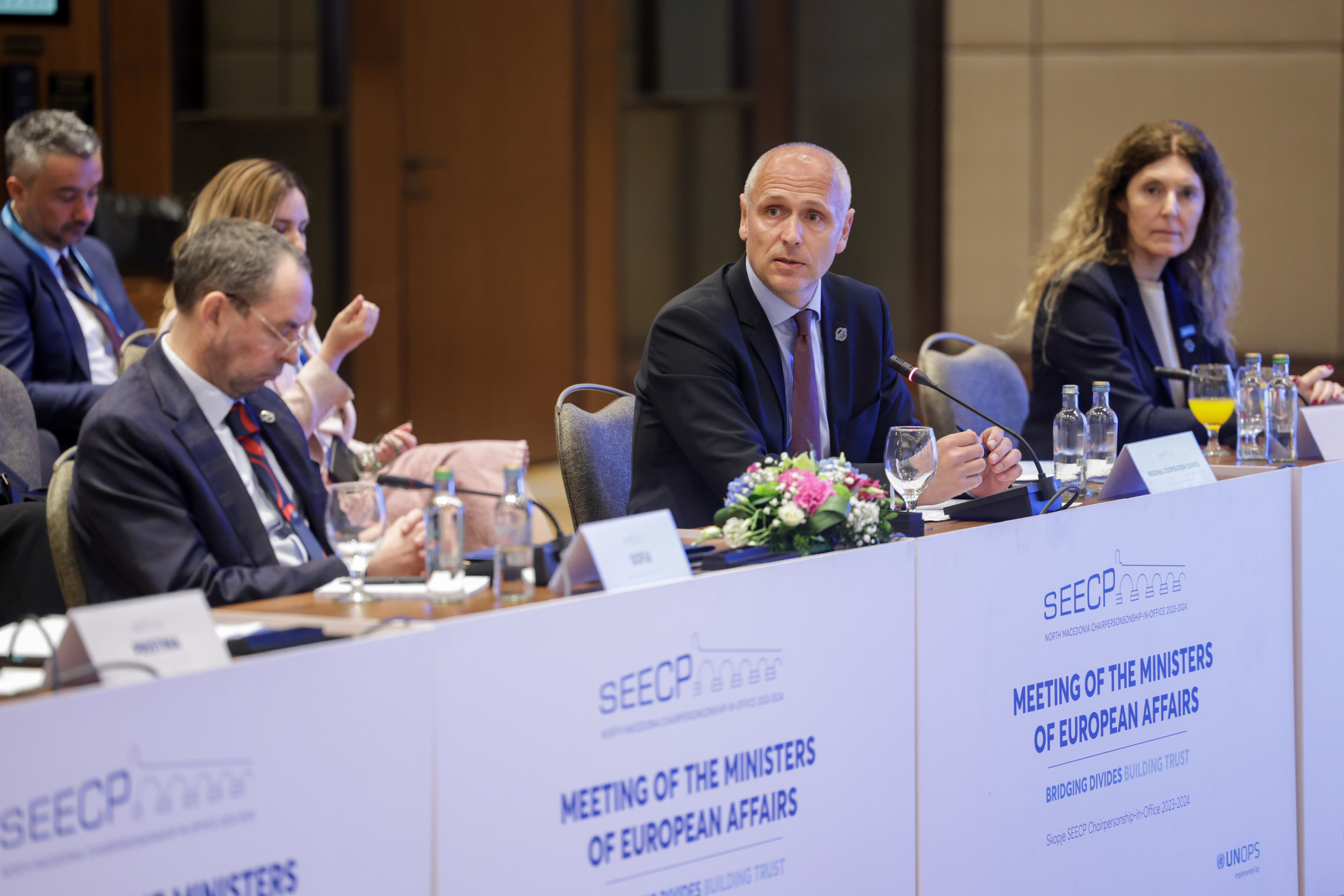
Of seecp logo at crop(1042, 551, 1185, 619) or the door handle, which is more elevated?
the door handle

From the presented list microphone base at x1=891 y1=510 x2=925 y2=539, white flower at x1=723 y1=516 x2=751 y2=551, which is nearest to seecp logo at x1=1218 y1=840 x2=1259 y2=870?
microphone base at x1=891 y1=510 x2=925 y2=539

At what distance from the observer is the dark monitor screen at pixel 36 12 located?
218 inches

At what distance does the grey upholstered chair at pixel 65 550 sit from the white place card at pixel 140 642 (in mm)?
689

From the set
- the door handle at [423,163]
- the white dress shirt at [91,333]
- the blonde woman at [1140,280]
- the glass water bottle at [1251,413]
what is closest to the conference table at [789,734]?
the glass water bottle at [1251,413]

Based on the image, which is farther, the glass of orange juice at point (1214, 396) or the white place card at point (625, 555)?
the glass of orange juice at point (1214, 396)

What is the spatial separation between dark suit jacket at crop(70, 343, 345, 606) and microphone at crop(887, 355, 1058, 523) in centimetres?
95

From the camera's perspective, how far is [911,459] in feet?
6.97

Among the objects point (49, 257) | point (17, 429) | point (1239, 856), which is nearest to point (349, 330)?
point (17, 429)

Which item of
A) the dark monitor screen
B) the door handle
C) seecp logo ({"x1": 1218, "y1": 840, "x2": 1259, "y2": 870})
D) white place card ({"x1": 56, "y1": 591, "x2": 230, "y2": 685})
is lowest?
seecp logo ({"x1": 1218, "y1": 840, "x2": 1259, "y2": 870})

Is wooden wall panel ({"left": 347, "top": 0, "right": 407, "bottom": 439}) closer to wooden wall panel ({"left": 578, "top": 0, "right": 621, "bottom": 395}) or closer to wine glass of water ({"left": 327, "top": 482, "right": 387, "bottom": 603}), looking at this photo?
wooden wall panel ({"left": 578, "top": 0, "right": 621, "bottom": 395})

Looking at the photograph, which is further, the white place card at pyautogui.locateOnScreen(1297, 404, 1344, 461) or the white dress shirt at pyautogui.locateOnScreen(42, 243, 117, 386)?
the white dress shirt at pyautogui.locateOnScreen(42, 243, 117, 386)

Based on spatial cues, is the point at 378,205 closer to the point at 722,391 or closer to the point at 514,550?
the point at 722,391

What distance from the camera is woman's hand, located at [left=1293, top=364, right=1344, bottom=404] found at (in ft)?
10.0

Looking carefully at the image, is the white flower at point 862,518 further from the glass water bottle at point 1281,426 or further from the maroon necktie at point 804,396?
the glass water bottle at point 1281,426
